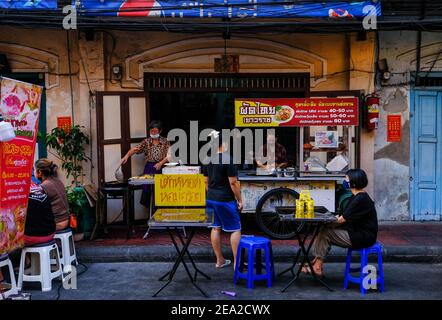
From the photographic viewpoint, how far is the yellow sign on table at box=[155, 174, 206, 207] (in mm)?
7219

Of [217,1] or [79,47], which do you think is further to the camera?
[79,47]

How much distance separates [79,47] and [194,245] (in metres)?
4.57

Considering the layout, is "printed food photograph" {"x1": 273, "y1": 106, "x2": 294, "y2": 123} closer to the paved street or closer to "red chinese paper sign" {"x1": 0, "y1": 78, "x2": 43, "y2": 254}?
the paved street

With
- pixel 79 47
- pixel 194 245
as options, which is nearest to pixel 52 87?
pixel 79 47

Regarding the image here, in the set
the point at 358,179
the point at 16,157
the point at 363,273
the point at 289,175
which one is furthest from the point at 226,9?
the point at 363,273

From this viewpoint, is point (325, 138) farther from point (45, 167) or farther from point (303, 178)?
point (45, 167)

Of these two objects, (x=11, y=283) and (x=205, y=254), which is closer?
(x=11, y=283)

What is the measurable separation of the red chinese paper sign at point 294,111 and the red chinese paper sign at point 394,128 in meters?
1.60

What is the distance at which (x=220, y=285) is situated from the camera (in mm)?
7145

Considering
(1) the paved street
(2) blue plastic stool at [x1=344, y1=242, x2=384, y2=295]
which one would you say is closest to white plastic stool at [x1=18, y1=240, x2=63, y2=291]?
(1) the paved street

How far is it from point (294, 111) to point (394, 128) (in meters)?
2.53

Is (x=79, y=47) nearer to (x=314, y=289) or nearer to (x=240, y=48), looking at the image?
(x=240, y=48)

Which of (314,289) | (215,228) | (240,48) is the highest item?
→ (240,48)

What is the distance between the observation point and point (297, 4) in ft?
30.5
